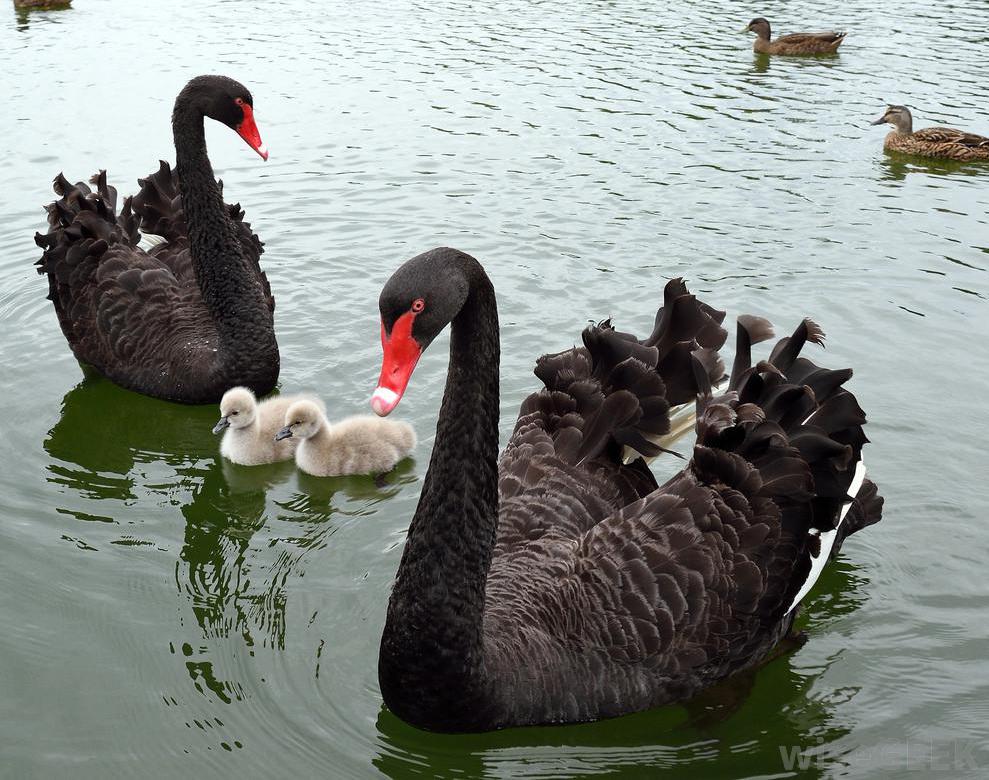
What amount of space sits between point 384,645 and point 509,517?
2.35 ft

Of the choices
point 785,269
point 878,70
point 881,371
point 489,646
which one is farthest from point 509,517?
point 878,70

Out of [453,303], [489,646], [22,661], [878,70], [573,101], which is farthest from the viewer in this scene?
[878,70]

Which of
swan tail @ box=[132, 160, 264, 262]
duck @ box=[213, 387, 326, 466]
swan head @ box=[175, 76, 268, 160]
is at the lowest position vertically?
duck @ box=[213, 387, 326, 466]

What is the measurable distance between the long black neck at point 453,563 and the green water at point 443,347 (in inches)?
11.7

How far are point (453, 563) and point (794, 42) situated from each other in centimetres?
1171

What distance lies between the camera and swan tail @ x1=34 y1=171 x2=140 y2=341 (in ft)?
20.6

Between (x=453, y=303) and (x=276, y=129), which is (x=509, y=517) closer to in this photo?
(x=453, y=303)

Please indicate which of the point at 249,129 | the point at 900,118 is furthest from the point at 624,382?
the point at 900,118

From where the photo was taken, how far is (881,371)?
6230 mm

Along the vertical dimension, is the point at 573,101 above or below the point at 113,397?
above

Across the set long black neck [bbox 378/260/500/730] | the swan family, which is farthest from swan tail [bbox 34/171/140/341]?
long black neck [bbox 378/260/500/730]

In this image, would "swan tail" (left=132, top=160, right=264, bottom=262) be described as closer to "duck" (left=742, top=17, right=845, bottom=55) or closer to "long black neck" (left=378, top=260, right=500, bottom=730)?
"long black neck" (left=378, top=260, right=500, bottom=730)

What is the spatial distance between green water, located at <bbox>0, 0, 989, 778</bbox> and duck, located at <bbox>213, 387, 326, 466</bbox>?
0.30ft

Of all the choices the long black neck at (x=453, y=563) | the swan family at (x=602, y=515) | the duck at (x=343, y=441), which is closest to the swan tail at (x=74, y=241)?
the duck at (x=343, y=441)
